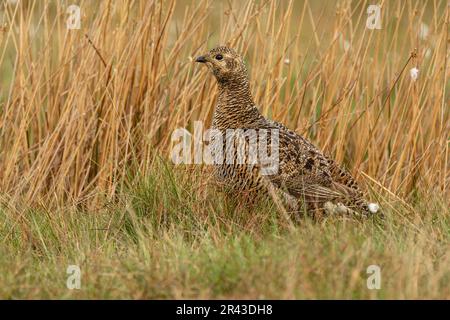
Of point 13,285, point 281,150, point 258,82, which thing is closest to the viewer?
point 13,285

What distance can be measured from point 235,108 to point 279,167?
17.9 inches

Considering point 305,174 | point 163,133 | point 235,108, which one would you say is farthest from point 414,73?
point 163,133

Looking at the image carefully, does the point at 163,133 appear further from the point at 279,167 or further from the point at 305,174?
the point at 305,174

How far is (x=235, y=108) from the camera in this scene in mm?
5160

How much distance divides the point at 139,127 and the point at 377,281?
7.20 ft

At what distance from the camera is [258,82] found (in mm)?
5676

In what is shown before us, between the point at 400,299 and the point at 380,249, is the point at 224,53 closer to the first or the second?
the point at 380,249

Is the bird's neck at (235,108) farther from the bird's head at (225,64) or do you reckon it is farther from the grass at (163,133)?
the grass at (163,133)

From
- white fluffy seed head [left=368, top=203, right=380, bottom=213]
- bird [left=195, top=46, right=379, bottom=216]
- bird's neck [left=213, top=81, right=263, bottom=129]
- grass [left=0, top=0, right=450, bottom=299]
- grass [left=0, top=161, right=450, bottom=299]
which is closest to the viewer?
grass [left=0, top=161, right=450, bottom=299]

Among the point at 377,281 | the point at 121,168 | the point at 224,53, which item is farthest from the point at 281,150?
the point at 377,281

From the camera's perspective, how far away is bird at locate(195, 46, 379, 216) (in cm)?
490

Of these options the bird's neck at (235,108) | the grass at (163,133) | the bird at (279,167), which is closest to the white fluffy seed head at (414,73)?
the grass at (163,133)

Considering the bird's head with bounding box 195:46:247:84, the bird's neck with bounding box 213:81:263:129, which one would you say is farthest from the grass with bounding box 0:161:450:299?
the bird's head with bounding box 195:46:247:84

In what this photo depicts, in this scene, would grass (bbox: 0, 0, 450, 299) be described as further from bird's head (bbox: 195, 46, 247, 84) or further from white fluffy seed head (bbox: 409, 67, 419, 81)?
bird's head (bbox: 195, 46, 247, 84)
